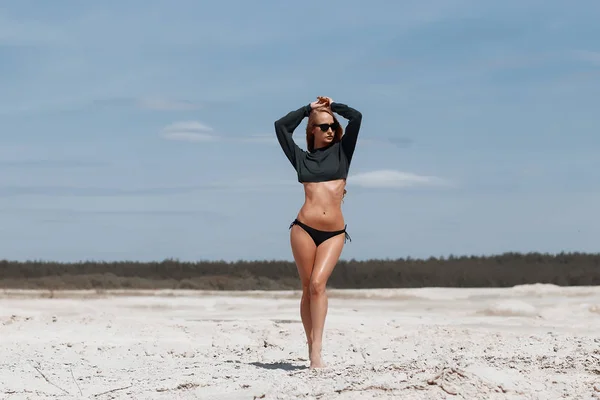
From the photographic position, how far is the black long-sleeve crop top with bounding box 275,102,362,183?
757 centimetres

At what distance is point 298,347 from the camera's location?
10.6m

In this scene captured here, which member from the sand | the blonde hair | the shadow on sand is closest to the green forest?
the sand

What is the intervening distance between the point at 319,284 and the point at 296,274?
57.7ft

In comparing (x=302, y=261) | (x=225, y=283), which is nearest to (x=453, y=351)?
(x=302, y=261)

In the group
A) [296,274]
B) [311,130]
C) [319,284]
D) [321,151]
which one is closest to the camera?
[319,284]

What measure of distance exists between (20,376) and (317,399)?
4.19m

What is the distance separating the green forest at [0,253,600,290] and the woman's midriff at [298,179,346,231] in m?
15.3

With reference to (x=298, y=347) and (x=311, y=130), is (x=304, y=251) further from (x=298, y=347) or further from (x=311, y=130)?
(x=298, y=347)

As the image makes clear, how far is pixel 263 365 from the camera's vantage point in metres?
8.59

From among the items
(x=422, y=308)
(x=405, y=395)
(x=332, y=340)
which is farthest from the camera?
(x=422, y=308)

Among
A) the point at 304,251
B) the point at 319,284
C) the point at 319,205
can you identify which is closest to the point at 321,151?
the point at 319,205

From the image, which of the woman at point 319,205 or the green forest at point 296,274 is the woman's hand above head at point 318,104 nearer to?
the woman at point 319,205

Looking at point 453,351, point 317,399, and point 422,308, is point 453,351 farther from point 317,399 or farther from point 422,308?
point 422,308

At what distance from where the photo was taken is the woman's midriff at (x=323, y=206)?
24.5 ft
